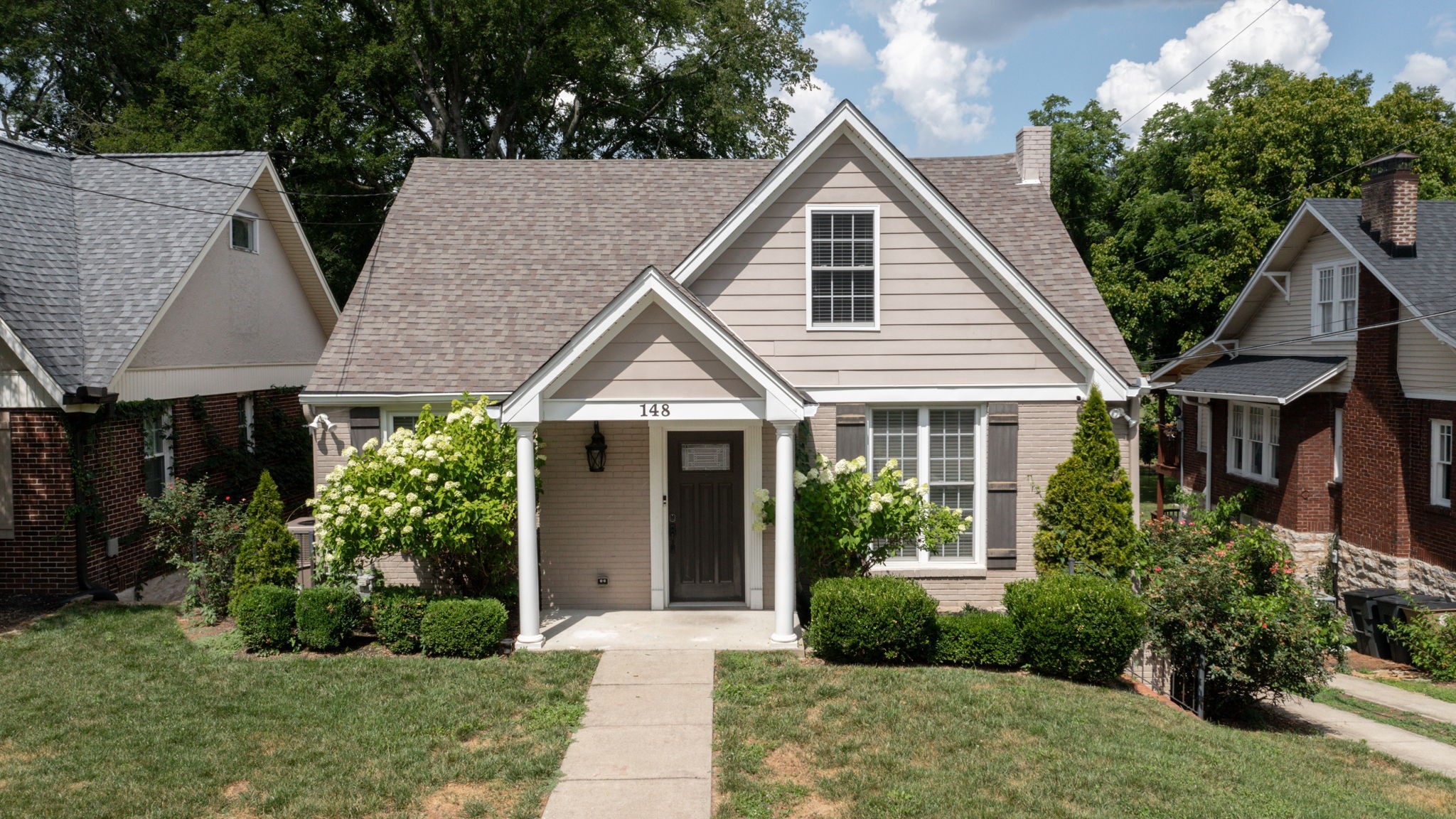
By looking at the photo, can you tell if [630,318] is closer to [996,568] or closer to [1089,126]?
[996,568]

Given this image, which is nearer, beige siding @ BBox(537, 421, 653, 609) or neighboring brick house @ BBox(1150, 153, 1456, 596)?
beige siding @ BBox(537, 421, 653, 609)

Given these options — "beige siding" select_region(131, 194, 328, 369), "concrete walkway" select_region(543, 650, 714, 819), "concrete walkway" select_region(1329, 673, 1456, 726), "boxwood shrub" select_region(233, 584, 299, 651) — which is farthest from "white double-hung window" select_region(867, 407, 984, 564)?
"beige siding" select_region(131, 194, 328, 369)

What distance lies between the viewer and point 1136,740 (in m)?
7.79

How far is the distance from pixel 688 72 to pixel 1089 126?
14.5m

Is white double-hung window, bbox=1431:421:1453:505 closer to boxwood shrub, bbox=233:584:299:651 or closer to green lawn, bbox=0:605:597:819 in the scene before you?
green lawn, bbox=0:605:597:819

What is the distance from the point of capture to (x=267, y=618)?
10.1m

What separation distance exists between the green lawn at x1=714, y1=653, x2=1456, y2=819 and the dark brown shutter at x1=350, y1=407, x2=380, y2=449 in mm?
5717

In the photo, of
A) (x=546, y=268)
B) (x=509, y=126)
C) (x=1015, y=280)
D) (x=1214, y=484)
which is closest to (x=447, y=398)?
(x=546, y=268)

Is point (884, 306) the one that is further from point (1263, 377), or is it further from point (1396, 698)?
point (1263, 377)

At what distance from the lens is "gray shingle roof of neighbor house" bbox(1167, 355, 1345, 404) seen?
1816cm

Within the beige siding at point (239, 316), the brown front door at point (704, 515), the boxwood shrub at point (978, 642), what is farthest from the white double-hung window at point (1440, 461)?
the beige siding at point (239, 316)

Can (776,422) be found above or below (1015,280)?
below

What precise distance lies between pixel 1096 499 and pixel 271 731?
920cm

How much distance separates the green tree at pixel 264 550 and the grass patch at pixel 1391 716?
488 inches
